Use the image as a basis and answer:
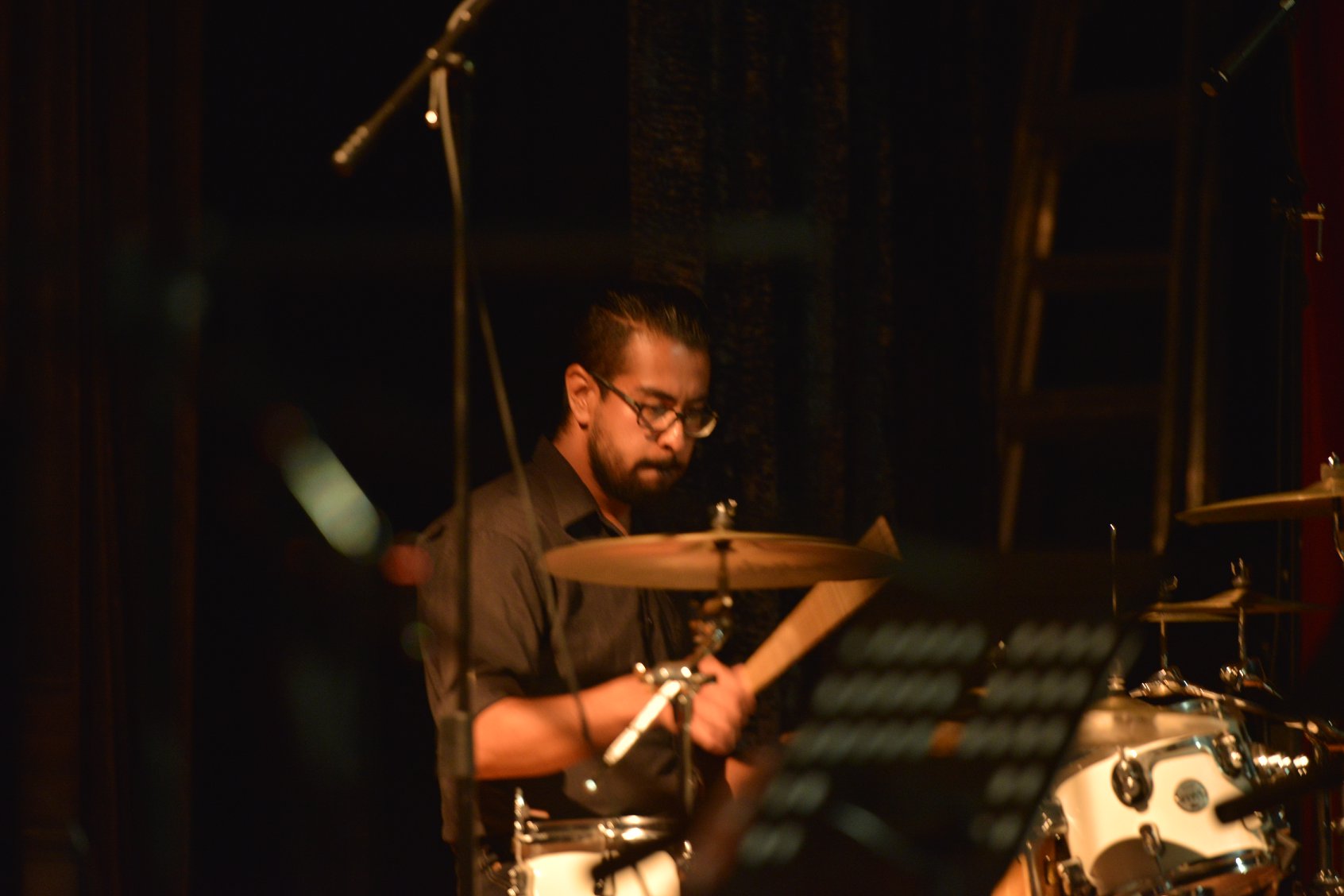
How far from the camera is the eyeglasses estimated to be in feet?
7.75

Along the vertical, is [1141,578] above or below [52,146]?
below

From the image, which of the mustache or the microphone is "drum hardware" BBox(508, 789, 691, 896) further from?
the microphone

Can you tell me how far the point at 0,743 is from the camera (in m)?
1.66

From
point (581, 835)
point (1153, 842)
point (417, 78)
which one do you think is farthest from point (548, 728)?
point (1153, 842)

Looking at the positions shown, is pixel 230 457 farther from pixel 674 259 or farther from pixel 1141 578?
pixel 1141 578

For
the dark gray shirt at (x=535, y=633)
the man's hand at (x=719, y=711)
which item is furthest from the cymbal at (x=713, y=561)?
Result: the dark gray shirt at (x=535, y=633)

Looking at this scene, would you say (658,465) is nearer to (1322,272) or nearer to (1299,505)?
(1299,505)

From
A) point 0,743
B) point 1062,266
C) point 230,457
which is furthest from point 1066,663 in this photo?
point 230,457

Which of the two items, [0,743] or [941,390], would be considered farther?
[941,390]

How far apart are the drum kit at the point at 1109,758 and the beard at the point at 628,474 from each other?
0.35 metres

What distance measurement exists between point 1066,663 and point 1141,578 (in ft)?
0.46

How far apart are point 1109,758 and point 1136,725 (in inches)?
3.3

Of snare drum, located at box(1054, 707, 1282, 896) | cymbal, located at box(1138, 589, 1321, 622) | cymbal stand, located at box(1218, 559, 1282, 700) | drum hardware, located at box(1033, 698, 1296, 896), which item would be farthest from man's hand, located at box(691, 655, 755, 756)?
cymbal stand, located at box(1218, 559, 1282, 700)

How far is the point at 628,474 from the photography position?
7.86 feet
